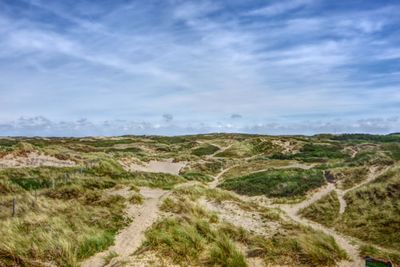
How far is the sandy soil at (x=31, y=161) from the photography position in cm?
4008

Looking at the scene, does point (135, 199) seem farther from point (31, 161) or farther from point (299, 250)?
point (31, 161)

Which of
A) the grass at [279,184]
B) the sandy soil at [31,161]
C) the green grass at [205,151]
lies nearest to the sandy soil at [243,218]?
the grass at [279,184]

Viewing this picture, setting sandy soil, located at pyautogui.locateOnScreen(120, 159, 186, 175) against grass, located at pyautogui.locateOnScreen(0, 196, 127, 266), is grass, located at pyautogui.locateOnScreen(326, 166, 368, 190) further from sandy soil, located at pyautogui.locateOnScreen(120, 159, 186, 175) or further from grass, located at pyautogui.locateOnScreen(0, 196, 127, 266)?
sandy soil, located at pyautogui.locateOnScreen(120, 159, 186, 175)

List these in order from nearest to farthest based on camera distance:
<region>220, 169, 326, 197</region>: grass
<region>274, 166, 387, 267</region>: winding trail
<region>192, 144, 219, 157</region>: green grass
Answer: <region>274, 166, 387, 267</region>: winding trail → <region>220, 169, 326, 197</region>: grass → <region>192, 144, 219, 157</region>: green grass

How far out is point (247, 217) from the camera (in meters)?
21.5

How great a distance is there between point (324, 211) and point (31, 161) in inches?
1284

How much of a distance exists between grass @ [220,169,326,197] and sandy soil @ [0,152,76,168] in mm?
19673

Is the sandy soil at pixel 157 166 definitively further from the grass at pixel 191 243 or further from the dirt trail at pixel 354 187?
the grass at pixel 191 243

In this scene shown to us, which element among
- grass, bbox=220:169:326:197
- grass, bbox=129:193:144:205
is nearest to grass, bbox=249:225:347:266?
grass, bbox=129:193:144:205

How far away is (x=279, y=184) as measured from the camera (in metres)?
35.6

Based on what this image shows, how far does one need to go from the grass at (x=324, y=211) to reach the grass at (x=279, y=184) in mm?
4751

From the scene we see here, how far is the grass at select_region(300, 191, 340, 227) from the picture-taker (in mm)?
22948

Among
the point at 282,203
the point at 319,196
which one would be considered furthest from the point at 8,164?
the point at 319,196

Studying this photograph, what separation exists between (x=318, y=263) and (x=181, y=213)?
8041mm
